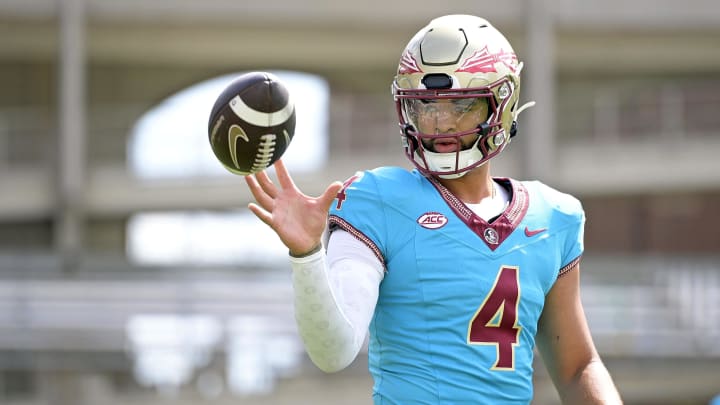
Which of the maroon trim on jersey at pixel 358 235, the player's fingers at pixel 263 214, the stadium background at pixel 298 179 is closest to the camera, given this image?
the player's fingers at pixel 263 214

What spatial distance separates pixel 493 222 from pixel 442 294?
22 centimetres

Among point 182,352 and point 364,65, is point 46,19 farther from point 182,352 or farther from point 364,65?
point 182,352

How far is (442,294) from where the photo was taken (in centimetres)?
275

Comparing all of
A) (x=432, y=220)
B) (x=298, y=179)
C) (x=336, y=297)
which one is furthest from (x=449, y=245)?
(x=298, y=179)

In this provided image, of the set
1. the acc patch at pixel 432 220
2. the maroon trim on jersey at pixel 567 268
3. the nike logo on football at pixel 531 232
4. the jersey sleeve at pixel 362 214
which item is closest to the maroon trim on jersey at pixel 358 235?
the jersey sleeve at pixel 362 214

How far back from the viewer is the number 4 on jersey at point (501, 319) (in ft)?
9.08

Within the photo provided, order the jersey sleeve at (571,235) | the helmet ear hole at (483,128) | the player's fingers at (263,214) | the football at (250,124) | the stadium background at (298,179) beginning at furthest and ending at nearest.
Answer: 1. the stadium background at (298,179)
2. the jersey sleeve at (571,235)
3. the helmet ear hole at (483,128)
4. the football at (250,124)
5. the player's fingers at (263,214)

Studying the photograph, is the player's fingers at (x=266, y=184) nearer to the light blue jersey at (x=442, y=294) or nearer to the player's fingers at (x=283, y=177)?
the player's fingers at (x=283, y=177)

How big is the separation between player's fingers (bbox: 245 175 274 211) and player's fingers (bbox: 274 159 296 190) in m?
0.04

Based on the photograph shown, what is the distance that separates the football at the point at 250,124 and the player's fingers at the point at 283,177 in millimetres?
18

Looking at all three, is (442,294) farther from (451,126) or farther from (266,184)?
(266,184)

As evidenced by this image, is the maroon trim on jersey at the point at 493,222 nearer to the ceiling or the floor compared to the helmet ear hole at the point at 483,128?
nearer to the floor

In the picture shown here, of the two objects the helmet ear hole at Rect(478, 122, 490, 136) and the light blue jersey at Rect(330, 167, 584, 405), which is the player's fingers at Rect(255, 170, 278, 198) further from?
the helmet ear hole at Rect(478, 122, 490, 136)

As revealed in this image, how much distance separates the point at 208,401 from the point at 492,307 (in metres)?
8.06
